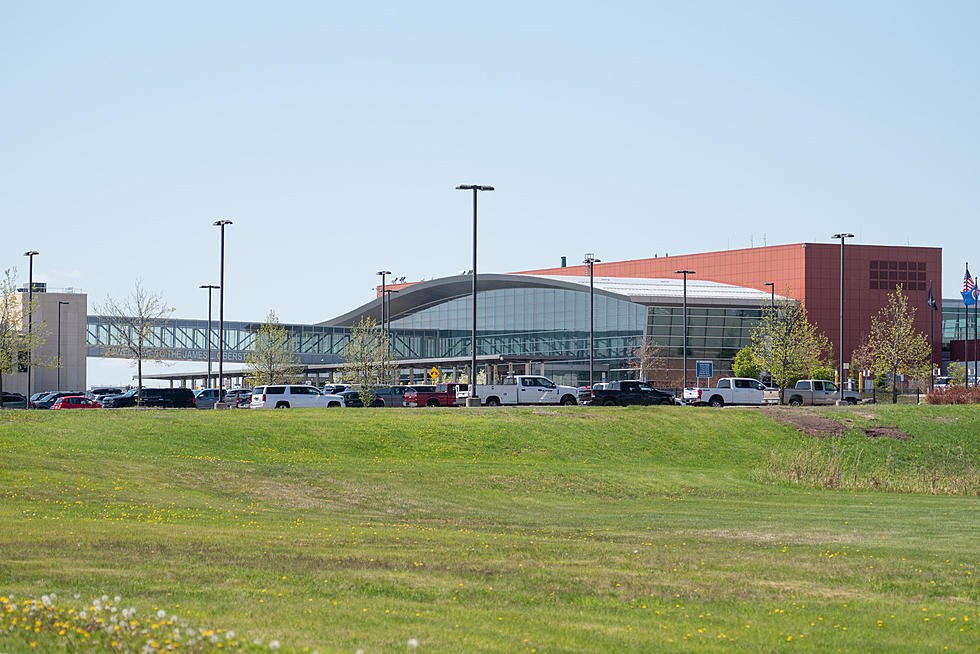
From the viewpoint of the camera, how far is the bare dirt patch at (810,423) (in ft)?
164

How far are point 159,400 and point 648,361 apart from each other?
4597 cm

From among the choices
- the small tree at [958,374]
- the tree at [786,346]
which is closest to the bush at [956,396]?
the tree at [786,346]

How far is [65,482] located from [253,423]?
17680mm

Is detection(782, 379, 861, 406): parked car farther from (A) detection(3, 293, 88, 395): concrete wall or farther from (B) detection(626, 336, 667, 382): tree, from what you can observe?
(A) detection(3, 293, 88, 395): concrete wall

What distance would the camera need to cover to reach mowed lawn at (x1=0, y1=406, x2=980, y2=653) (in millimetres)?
11086

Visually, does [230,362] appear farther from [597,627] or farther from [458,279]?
[597,627]

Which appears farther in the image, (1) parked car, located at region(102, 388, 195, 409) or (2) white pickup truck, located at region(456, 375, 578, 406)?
(1) parked car, located at region(102, 388, 195, 409)

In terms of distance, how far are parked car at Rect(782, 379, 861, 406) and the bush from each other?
7.28 metres

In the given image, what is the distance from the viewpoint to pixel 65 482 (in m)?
25.2

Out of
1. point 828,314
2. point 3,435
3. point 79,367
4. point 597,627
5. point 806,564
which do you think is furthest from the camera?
point 828,314

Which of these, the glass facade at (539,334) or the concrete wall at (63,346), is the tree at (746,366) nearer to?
the glass facade at (539,334)

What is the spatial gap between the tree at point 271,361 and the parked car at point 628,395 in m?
32.3

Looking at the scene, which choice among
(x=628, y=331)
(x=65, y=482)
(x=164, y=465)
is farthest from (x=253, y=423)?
(x=628, y=331)

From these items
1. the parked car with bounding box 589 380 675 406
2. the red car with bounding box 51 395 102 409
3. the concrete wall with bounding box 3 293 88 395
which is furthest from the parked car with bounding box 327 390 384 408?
the concrete wall with bounding box 3 293 88 395
